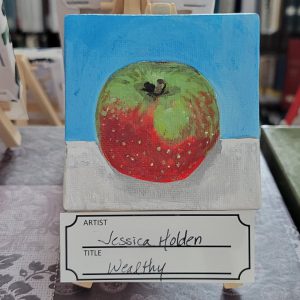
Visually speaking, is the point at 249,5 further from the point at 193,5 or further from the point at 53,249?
the point at 53,249

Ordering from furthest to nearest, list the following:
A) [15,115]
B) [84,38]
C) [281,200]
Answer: [15,115]
[281,200]
[84,38]

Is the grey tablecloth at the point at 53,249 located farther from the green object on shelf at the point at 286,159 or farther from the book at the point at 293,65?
the book at the point at 293,65

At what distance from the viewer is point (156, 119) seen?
747 millimetres

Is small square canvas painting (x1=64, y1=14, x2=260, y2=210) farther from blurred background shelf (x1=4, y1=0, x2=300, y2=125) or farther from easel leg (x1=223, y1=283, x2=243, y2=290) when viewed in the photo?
blurred background shelf (x1=4, y1=0, x2=300, y2=125)

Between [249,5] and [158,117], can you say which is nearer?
[158,117]

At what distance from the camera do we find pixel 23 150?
4.17 feet

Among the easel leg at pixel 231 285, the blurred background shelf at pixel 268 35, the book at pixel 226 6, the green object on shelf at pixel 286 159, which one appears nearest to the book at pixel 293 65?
the blurred background shelf at pixel 268 35

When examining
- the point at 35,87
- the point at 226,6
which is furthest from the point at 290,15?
the point at 35,87

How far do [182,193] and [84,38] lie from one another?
10.3 inches

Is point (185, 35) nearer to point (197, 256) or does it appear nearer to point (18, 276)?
point (197, 256)

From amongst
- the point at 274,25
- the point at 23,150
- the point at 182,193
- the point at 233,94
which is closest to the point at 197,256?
the point at 182,193

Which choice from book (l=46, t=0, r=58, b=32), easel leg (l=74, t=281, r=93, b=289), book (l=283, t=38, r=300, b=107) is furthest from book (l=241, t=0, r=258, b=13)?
easel leg (l=74, t=281, r=93, b=289)

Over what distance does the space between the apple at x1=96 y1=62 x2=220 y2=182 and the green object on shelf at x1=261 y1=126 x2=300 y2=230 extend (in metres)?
0.34

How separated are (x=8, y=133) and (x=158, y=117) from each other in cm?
60
